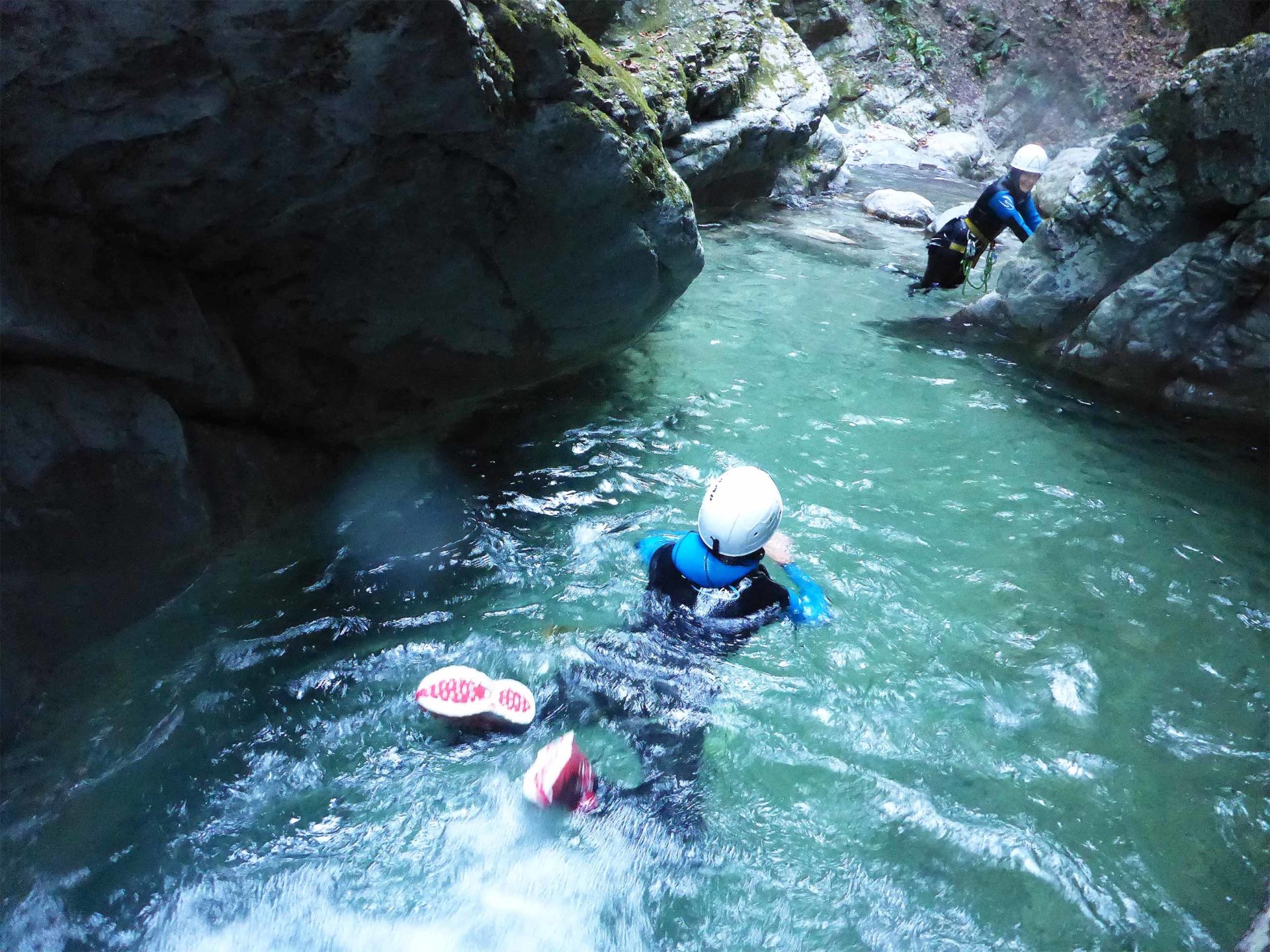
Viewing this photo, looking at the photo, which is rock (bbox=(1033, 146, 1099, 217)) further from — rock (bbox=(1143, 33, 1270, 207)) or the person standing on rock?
rock (bbox=(1143, 33, 1270, 207))

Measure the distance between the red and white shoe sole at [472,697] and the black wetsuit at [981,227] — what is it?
740 cm

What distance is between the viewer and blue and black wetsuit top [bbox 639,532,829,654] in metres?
3.34

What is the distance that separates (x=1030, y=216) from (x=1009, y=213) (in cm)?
34

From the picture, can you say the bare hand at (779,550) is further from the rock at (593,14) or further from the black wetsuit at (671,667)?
the rock at (593,14)

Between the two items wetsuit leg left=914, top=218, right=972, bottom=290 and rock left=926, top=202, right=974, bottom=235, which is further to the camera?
rock left=926, top=202, right=974, bottom=235

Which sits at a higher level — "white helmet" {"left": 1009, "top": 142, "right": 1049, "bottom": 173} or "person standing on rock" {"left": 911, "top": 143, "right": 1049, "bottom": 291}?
"white helmet" {"left": 1009, "top": 142, "right": 1049, "bottom": 173}

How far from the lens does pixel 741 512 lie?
318cm

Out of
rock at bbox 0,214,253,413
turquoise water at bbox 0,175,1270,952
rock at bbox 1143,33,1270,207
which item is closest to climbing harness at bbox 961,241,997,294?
rock at bbox 1143,33,1270,207

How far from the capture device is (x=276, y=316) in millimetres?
4078

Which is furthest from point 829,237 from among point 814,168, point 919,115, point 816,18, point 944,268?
point 919,115

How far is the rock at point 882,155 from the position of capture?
57.9 ft

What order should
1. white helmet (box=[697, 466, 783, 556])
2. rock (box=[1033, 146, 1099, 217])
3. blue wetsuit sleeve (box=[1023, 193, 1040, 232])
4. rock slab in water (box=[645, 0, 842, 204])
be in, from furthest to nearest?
rock (box=[1033, 146, 1099, 217]) < rock slab in water (box=[645, 0, 842, 204]) < blue wetsuit sleeve (box=[1023, 193, 1040, 232]) < white helmet (box=[697, 466, 783, 556])

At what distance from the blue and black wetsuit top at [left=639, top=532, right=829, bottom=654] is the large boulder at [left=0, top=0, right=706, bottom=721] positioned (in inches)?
86.7

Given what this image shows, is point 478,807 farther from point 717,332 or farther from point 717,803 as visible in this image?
point 717,332
